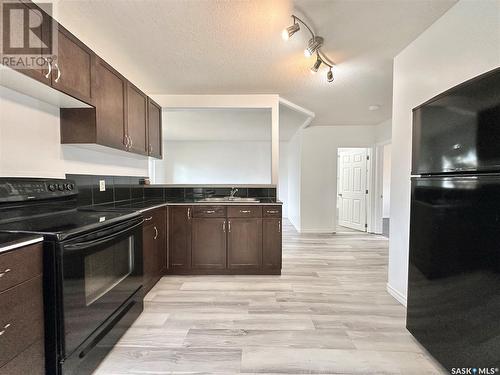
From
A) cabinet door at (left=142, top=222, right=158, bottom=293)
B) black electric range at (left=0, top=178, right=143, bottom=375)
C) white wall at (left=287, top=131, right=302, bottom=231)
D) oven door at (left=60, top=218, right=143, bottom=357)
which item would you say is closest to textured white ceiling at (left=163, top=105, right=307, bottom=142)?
white wall at (left=287, top=131, right=302, bottom=231)

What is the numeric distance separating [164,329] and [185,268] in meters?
1.10

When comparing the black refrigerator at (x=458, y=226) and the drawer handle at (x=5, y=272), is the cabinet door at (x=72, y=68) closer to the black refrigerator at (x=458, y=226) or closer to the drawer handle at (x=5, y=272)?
the drawer handle at (x=5, y=272)

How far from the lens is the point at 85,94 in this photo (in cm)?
186

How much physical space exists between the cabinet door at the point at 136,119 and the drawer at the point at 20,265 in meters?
1.60

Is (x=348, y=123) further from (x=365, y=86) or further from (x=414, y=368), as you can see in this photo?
(x=414, y=368)

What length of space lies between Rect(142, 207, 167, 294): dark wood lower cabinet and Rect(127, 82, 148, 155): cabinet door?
78 centimetres

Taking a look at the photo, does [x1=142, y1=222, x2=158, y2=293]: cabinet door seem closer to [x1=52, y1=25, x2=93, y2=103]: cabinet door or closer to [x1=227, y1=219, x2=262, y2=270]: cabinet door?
[x1=227, y1=219, x2=262, y2=270]: cabinet door

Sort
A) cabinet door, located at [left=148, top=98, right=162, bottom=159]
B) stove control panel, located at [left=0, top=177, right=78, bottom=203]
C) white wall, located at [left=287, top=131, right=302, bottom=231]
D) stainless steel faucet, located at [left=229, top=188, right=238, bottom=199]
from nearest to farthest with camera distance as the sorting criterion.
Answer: stove control panel, located at [left=0, top=177, right=78, bottom=203] < cabinet door, located at [left=148, top=98, right=162, bottom=159] < stainless steel faucet, located at [left=229, top=188, right=238, bottom=199] < white wall, located at [left=287, top=131, right=302, bottom=231]

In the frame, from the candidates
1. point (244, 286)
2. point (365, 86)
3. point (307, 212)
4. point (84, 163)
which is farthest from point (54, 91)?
point (307, 212)

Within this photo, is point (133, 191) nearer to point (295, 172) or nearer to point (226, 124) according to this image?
point (226, 124)

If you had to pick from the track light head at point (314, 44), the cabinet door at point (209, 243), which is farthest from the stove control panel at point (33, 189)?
the track light head at point (314, 44)

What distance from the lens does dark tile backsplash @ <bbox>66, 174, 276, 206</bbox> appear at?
2312mm

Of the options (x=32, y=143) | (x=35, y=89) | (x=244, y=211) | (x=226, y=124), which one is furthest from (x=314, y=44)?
(x=226, y=124)

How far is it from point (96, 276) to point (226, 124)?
418cm
